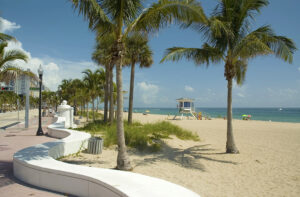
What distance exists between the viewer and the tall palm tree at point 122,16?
602cm

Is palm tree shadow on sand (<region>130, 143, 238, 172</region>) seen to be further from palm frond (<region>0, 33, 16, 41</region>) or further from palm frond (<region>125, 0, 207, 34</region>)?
palm frond (<region>0, 33, 16, 41</region>)

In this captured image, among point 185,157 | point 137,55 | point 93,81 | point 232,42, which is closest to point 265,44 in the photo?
point 232,42

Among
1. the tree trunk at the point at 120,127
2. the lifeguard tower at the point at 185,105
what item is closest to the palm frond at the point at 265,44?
the tree trunk at the point at 120,127

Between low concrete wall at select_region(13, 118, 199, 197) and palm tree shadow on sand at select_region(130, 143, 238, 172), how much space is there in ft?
12.1

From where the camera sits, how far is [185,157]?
9.01m

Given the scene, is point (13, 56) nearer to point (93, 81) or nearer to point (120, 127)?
point (120, 127)

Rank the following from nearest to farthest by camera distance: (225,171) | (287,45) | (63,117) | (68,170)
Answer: (68,170) → (225,171) → (287,45) → (63,117)

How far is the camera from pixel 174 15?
251 inches

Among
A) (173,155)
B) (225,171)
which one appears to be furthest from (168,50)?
(225,171)

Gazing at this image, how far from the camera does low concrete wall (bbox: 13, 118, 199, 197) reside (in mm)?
3129

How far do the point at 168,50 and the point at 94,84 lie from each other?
63.5 ft

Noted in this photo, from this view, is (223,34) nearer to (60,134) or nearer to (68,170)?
(68,170)

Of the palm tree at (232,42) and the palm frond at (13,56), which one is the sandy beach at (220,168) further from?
the palm frond at (13,56)

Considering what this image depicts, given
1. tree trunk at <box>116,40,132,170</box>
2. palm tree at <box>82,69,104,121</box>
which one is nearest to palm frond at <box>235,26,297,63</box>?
tree trunk at <box>116,40,132,170</box>
